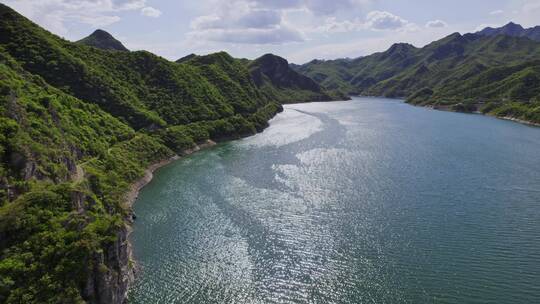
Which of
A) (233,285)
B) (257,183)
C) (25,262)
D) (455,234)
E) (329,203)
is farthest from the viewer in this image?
(257,183)

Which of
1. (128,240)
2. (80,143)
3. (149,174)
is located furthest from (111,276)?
(149,174)

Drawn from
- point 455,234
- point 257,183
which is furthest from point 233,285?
point 257,183

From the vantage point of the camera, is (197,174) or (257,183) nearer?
(257,183)

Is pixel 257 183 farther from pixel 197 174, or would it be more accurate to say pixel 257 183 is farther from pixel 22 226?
pixel 22 226

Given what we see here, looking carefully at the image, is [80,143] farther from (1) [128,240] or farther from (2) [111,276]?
(2) [111,276]

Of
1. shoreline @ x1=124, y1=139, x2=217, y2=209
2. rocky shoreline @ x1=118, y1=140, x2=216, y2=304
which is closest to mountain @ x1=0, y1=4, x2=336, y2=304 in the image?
rocky shoreline @ x1=118, y1=140, x2=216, y2=304

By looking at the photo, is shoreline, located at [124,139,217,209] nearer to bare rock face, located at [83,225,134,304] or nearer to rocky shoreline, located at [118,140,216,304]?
rocky shoreline, located at [118,140,216,304]

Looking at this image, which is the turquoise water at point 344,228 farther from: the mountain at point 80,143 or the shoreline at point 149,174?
the mountain at point 80,143

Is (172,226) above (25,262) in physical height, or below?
below
